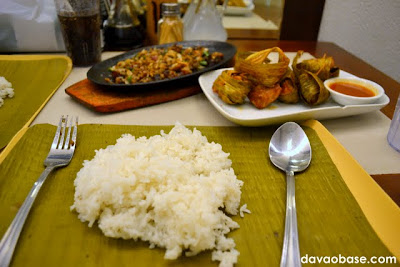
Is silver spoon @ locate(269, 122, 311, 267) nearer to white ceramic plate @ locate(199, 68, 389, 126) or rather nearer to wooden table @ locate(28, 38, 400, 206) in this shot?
white ceramic plate @ locate(199, 68, 389, 126)

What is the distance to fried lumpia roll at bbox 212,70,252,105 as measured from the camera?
1364 millimetres

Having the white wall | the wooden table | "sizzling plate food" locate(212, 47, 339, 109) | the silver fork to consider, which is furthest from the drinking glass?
the white wall

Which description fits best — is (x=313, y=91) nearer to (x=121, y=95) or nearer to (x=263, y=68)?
(x=263, y=68)

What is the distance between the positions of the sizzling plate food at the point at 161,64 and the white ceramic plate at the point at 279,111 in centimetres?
21

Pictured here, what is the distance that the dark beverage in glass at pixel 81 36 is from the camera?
69.9 inches

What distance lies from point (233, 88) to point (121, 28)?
1219 millimetres

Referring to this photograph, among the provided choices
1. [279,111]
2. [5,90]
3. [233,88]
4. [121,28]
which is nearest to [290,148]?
[279,111]

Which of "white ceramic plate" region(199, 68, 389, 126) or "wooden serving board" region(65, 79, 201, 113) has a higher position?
"white ceramic plate" region(199, 68, 389, 126)

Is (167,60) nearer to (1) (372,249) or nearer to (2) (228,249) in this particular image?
(2) (228,249)

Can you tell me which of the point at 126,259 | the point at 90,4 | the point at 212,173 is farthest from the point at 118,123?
the point at 90,4

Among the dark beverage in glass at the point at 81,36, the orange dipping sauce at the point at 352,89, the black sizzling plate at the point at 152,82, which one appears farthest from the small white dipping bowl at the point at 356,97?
the dark beverage in glass at the point at 81,36

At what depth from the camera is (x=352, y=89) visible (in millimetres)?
1466

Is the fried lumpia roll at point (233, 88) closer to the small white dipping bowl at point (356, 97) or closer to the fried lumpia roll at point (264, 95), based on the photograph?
the fried lumpia roll at point (264, 95)

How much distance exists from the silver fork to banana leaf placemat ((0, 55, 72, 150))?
0.20 metres
